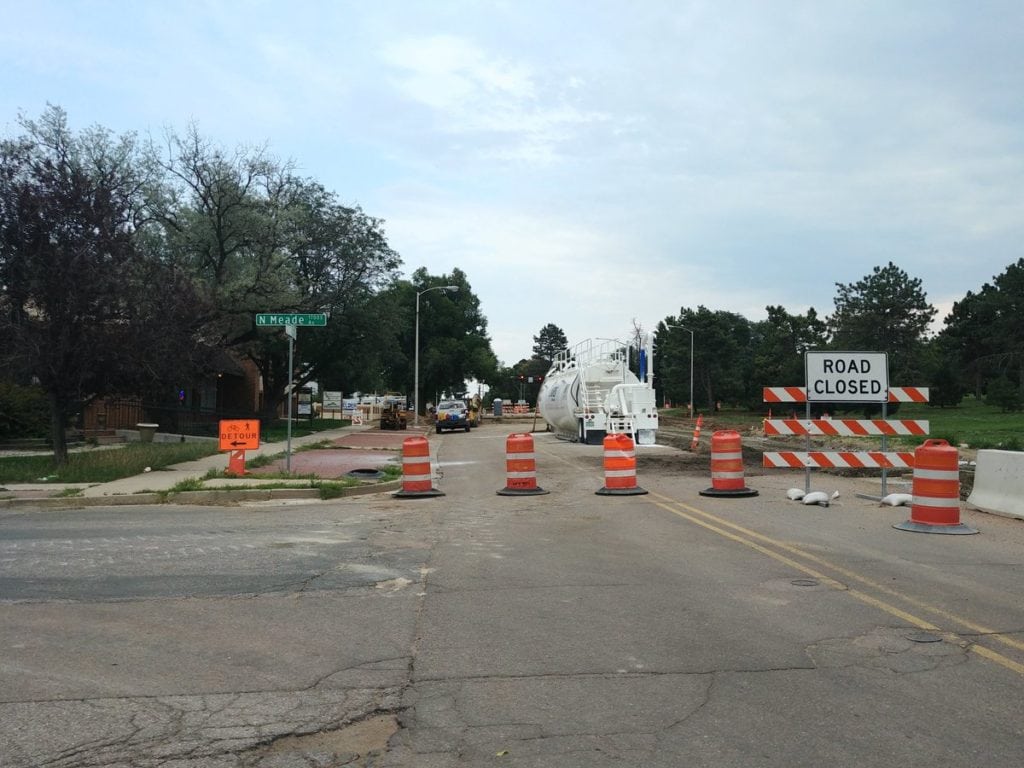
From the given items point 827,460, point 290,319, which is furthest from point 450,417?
point 827,460

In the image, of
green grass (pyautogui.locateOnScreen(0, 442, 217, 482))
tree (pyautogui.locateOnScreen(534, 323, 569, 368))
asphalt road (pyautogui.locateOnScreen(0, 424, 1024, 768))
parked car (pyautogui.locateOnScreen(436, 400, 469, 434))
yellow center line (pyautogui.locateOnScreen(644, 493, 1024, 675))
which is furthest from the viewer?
tree (pyautogui.locateOnScreen(534, 323, 569, 368))

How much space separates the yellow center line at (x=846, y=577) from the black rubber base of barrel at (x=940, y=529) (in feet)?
6.65

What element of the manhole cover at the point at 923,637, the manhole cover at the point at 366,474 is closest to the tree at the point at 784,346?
the manhole cover at the point at 366,474

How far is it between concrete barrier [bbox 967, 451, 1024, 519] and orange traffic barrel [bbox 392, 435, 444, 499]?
341 inches

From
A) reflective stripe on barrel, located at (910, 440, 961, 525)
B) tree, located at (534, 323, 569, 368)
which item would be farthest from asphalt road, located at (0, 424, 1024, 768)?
tree, located at (534, 323, 569, 368)

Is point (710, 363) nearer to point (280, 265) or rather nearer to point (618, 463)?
point (280, 265)

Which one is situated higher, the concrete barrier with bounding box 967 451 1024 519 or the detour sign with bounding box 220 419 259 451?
the detour sign with bounding box 220 419 259 451

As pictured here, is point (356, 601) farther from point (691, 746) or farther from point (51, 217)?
point (51, 217)

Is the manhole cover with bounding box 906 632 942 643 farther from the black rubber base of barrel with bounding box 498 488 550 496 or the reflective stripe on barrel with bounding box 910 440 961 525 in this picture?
the black rubber base of barrel with bounding box 498 488 550 496

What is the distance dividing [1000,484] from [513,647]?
9457 mm

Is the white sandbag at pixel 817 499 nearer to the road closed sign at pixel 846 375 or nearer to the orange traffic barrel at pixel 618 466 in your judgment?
the road closed sign at pixel 846 375

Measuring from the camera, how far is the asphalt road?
4.13 m

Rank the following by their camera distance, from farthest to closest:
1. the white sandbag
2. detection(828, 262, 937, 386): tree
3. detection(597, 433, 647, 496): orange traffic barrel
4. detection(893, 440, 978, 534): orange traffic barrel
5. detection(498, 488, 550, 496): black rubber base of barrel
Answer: detection(828, 262, 937, 386): tree < detection(498, 488, 550, 496): black rubber base of barrel < detection(597, 433, 647, 496): orange traffic barrel < the white sandbag < detection(893, 440, 978, 534): orange traffic barrel

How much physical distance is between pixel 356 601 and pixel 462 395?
4086 inches
